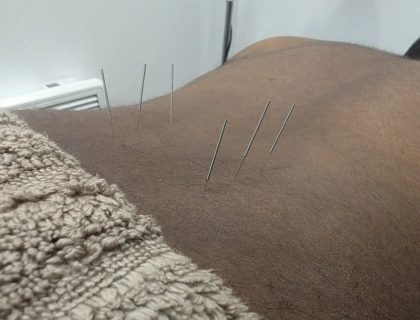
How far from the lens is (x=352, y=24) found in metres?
1.78

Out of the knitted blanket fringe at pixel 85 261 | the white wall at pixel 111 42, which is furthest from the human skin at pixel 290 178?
the white wall at pixel 111 42

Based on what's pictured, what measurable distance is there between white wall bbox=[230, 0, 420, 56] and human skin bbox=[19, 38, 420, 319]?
0.67m

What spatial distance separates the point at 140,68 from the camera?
1.97 metres

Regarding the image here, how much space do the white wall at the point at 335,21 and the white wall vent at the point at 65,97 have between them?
0.94 metres

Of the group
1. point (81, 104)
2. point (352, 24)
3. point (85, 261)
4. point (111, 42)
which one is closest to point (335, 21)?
point (352, 24)

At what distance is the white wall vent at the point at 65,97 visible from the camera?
1.43 m

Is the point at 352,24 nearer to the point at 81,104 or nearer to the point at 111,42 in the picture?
the point at 111,42

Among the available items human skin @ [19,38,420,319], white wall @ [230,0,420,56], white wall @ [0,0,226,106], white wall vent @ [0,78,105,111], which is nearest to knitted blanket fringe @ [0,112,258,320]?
human skin @ [19,38,420,319]

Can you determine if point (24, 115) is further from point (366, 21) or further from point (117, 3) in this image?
point (366, 21)

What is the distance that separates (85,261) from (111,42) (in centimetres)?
155

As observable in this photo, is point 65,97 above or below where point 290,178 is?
below

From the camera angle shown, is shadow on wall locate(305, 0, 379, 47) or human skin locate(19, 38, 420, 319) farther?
shadow on wall locate(305, 0, 379, 47)

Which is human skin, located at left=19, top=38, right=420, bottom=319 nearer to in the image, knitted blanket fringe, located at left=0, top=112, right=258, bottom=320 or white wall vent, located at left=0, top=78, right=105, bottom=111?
knitted blanket fringe, located at left=0, top=112, right=258, bottom=320

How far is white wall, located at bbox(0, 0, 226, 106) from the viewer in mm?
1521
